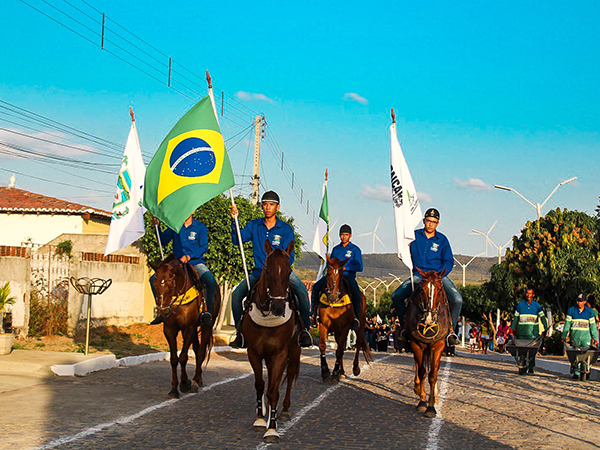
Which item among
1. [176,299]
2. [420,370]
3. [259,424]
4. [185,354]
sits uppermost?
[176,299]

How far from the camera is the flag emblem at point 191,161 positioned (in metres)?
10.3

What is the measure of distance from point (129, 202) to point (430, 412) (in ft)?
24.0

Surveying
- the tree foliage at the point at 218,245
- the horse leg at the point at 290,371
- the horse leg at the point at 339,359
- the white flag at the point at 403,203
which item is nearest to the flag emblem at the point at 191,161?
the horse leg at the point at 290,371

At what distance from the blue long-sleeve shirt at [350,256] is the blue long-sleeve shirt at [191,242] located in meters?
3.61

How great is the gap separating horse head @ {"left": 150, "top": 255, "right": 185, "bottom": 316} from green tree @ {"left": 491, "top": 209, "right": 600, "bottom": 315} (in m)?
22.1

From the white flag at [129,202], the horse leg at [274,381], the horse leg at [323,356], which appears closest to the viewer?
the horse leg at [274,381]

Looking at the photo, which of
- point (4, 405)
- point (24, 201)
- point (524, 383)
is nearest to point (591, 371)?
point (524, 383)

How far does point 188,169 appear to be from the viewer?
1046 cm

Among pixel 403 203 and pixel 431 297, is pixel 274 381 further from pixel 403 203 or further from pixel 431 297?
pixel 403 203

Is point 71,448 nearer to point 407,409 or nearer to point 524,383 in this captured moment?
point 407,409

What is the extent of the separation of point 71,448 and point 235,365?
10.7 meters

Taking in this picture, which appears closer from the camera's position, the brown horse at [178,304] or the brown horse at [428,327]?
the brown horse at [428,327]

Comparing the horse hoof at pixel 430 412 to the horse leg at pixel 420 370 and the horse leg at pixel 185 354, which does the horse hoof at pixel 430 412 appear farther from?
the horse leg at pixel 185 354

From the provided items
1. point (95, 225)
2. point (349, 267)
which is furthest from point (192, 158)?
point (95, 225)
